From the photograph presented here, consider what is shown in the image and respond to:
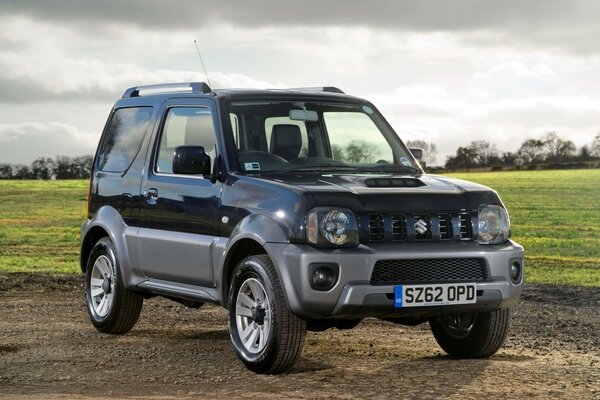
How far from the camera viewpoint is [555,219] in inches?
1610

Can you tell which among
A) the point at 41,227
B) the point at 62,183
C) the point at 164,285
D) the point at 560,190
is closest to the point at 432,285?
the point at 164,285

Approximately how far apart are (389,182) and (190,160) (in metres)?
1.55

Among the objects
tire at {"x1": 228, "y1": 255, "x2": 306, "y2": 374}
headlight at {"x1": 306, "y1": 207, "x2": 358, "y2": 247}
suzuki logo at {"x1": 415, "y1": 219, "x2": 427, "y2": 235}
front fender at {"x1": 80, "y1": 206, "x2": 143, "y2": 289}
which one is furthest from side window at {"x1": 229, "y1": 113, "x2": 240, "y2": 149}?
suzuki logo at {"x1": 415, "y1": 219, "x2": 427, "y2": 235}

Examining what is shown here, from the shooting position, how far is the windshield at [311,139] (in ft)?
28.7

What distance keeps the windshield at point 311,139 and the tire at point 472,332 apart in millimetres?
1266

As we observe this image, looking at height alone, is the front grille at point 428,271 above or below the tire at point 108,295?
above

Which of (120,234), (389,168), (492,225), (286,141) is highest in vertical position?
(286,141)

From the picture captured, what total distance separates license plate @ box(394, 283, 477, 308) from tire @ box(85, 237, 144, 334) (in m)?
3.33

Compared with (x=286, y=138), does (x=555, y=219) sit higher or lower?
lower

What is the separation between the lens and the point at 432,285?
7773mm

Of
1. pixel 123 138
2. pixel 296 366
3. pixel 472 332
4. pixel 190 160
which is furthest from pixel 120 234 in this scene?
pixel 472 332

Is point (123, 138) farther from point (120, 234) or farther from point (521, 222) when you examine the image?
point (521, 222)

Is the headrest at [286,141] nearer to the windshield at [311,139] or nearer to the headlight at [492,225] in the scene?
the windshield at [311,139]

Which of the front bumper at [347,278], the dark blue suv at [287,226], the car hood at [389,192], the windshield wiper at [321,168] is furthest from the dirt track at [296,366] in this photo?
the windshield wiper at [321,168]
